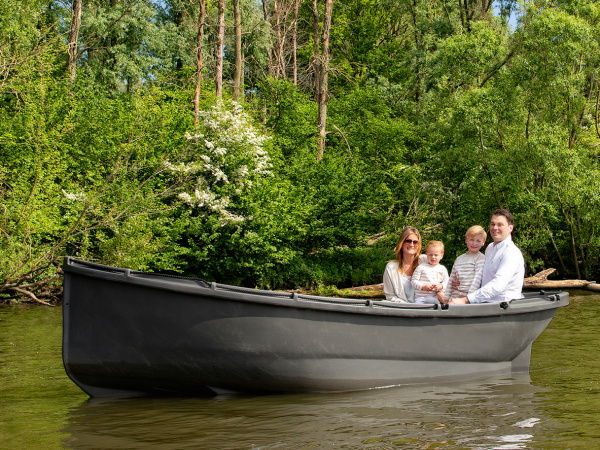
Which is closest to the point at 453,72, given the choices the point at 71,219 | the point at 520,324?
the point at 71,219

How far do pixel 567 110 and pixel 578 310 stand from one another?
9178 mm

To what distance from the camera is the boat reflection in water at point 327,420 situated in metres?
5.28

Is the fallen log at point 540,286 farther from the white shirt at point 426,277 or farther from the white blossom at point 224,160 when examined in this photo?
the white shirt at point 426,277

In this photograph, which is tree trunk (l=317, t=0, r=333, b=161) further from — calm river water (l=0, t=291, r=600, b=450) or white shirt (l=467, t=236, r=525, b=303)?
calm river water (l=0, t=291, r=600, b=450)

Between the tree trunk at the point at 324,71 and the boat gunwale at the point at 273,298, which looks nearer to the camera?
the boat gunwale at the point at 273,298

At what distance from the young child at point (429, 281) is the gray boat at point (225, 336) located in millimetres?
389

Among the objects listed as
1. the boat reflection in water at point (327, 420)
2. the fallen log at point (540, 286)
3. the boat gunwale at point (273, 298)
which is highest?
the boat gunwale at point (273, 298)

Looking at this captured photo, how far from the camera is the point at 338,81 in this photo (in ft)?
122

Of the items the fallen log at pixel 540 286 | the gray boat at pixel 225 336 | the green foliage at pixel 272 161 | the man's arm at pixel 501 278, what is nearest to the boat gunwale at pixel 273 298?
the gray boat at pixel 225 336

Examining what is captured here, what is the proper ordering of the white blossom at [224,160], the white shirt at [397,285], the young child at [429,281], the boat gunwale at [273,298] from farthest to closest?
the white blossom at [224,160], the white shirt at [397,285], the young child at [429,281], the boat gunwale at [273,298]

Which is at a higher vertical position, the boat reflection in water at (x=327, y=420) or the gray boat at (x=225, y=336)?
the gray boat at (x=225, y=336)

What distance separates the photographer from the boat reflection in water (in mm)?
5277

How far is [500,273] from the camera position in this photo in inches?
286

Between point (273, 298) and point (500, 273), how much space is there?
2484 mm
